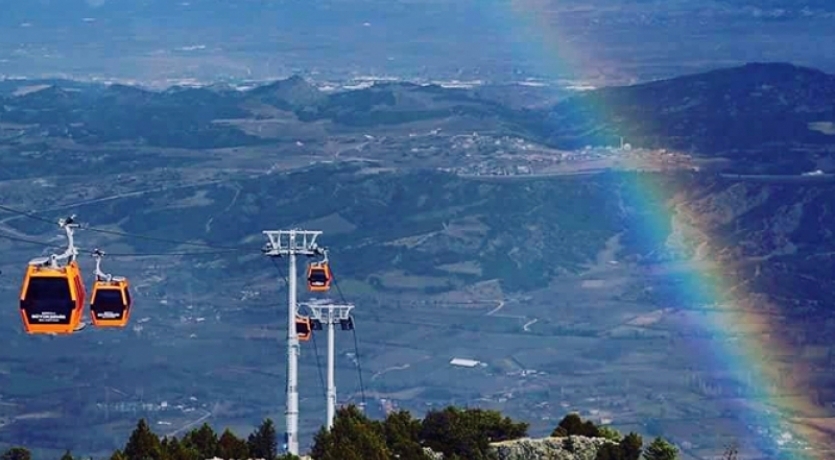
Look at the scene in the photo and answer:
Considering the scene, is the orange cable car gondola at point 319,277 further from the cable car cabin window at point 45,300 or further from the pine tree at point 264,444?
the cable car cabin window at point 45,300

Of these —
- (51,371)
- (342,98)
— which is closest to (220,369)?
(51,371)

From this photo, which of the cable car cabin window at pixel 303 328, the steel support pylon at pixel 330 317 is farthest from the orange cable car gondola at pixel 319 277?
the cable car cabin window at pixel 303 328

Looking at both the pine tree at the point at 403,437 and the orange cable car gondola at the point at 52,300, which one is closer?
the orange cable car gondola at the point at 52,300

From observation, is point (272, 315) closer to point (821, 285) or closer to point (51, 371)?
point (51, 371)

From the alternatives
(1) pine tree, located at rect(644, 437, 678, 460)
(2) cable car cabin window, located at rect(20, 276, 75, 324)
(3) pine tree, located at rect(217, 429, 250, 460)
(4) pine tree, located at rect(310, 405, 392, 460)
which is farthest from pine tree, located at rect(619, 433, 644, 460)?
(2) cable car cabin window, located at rect(20, 276, 75, 324)

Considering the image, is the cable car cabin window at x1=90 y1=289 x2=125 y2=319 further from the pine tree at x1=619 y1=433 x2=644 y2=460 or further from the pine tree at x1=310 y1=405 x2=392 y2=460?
the pine tree at x1=619 y1=433 x2=644 y2=460
